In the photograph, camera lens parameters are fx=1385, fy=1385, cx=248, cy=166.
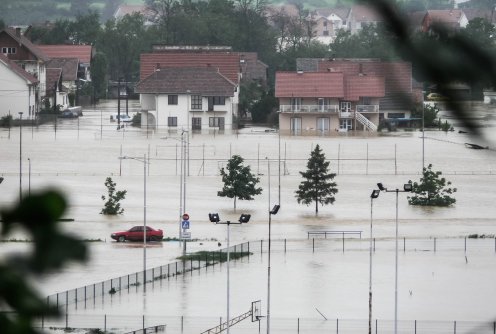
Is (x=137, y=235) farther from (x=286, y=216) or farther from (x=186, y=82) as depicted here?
(x=186, y=82)

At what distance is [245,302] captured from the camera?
13305 mm

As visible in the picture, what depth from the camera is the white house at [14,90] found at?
3541 centimetres

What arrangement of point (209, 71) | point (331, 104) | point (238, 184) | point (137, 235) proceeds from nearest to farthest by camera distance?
point (137, 235), point (238, 184), point (331, 104), point (209, 71)

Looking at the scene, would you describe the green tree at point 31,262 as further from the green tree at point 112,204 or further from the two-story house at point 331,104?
the two-story house at point 331,104

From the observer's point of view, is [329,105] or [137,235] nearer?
[137,235]

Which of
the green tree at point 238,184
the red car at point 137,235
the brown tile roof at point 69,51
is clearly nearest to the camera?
the red car at point 137,235

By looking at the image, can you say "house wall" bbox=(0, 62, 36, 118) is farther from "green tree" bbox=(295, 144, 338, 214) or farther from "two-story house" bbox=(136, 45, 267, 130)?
"green tree" bbox=(295, 144, 338, 214)

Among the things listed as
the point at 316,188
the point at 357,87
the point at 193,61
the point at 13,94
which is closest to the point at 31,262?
the point at 316,188

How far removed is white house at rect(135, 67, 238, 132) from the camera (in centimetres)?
3425

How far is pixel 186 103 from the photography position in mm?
34469

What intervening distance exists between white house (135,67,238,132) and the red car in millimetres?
16377

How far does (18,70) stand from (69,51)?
750 cm

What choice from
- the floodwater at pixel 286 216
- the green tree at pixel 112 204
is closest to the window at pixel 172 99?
the floodwater at pixel 286 216

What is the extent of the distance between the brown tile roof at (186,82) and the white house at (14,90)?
302 centimetres
